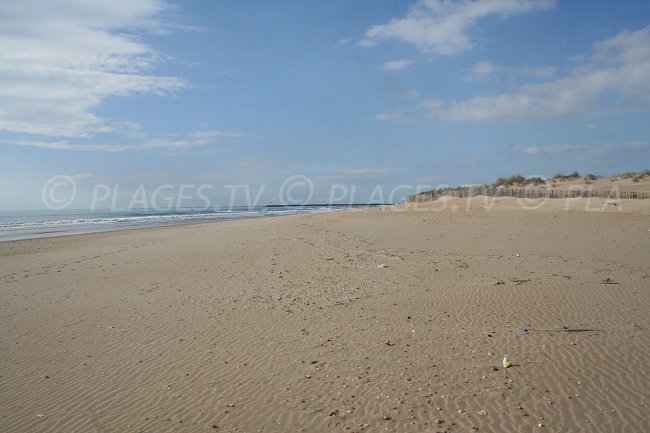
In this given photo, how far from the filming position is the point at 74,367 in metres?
6.06

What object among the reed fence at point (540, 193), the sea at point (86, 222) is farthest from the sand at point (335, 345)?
the sea at point (86, 222)

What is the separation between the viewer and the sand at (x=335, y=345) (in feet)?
15.1

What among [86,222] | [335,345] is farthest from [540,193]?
[86,222]

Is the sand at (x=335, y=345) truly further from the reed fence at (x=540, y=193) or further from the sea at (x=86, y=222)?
the sea at (x=86, y=222)

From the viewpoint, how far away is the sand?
461 centimetres

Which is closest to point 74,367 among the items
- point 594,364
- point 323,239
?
point 594,364

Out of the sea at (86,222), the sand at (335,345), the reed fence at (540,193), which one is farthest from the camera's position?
the sea at (86,222)

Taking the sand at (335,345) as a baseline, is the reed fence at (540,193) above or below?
above

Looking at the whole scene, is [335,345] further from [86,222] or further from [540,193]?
[86,222]

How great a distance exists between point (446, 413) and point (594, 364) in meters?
2.31

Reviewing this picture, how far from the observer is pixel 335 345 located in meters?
6.32

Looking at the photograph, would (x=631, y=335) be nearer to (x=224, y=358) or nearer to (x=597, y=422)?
(x=597, y=422)

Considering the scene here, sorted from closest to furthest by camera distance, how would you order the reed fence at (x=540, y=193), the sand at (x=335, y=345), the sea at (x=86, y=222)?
the sand at (x=335, y=345) < the reed fence at (x=540, y=193) < the sea at (x=86, y=222)

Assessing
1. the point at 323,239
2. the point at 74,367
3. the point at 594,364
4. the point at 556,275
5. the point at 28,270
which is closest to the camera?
the point at 594,364
